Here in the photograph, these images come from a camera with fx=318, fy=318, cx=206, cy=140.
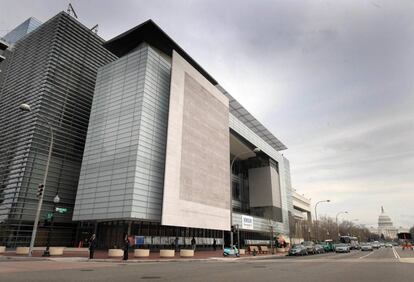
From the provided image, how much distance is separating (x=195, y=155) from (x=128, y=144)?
10.6 m

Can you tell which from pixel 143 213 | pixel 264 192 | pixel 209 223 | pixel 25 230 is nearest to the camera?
pixel 143 213

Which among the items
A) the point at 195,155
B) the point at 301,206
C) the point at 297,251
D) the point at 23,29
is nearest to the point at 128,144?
the point at 195,155

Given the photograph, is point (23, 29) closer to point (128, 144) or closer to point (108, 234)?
point (128, 144)

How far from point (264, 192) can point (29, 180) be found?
48.5 m

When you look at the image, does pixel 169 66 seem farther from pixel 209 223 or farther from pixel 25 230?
pixel 25 230

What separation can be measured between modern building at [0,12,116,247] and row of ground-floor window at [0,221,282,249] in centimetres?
15

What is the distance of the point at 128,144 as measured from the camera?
124 ft

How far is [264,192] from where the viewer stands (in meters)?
72.1

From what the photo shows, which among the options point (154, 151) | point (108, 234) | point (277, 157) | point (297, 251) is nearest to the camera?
point (108, 234)

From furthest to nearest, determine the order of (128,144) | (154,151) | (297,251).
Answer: (297,251), (154,151), (128,144)

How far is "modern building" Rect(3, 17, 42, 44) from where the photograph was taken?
192 ft

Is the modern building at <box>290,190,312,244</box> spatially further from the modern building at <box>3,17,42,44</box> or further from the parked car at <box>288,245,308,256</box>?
the modern building at <box>3,17,42,44</box>

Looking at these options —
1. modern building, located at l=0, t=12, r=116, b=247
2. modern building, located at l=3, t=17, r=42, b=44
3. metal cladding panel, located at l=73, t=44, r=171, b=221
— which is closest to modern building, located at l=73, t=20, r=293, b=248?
metal cladding panel, located at l=73, t=44, r=171, b=221

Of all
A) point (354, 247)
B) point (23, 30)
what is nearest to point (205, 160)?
point (23, 30)
